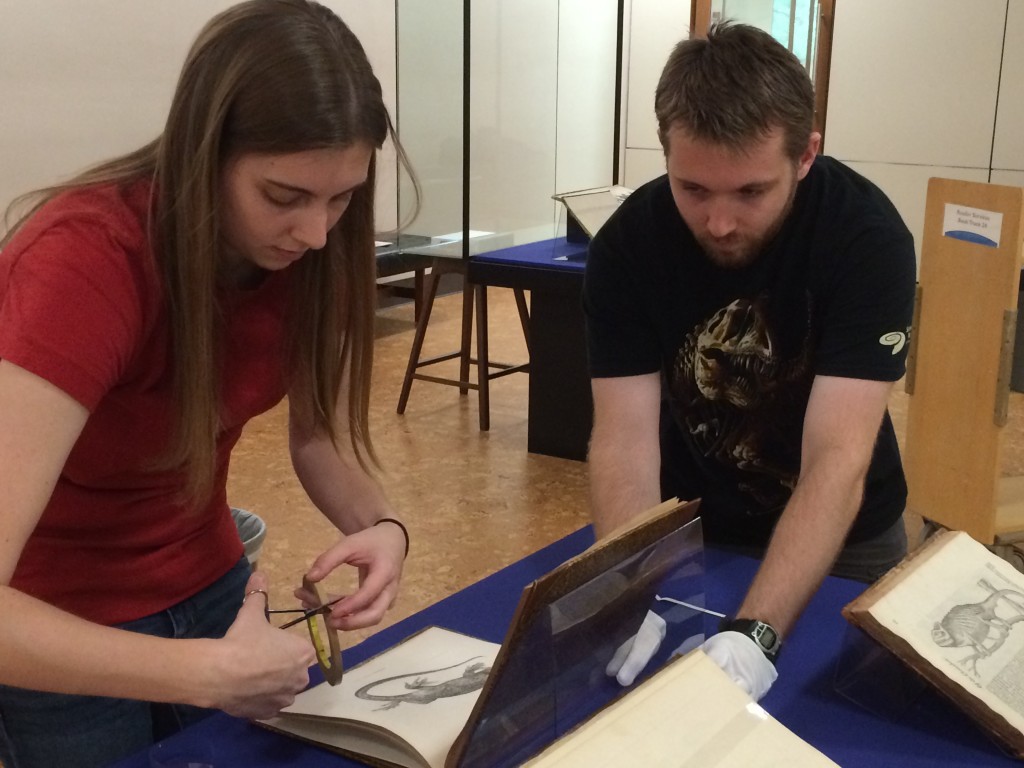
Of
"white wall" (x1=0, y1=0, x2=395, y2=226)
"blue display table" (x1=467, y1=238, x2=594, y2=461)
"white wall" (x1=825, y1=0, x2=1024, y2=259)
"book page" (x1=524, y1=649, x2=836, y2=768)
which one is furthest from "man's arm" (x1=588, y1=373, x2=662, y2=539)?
"white wall" (x1=825, y1=0, x2=1024, y2=259)

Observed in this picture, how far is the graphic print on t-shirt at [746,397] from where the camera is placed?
1467 mm

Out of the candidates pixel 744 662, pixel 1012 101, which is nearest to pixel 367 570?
pixel 744 662

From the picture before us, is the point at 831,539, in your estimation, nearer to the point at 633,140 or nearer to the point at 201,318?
the point at 201,318

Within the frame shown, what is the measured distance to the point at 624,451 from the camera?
4.93ft

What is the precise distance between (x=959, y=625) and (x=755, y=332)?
52cm

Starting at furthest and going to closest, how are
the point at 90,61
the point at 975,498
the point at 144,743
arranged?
1. the point at 90,61
2. the point at 975,498
3. the point at 144,743

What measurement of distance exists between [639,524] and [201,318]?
0.44 metres

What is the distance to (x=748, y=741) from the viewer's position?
0.88 metres

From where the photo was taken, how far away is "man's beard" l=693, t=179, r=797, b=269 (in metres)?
1.39

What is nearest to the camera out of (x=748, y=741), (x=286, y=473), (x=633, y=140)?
(x=748, y=741)

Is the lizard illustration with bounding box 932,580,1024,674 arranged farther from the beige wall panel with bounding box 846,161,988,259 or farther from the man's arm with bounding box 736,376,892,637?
the beige wall panel with bounding box 846,161,988,259

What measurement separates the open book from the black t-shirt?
1.47 feet

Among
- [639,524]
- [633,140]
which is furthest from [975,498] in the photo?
[633,140]

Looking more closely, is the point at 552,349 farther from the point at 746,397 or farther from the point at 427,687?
the point at 427,687
